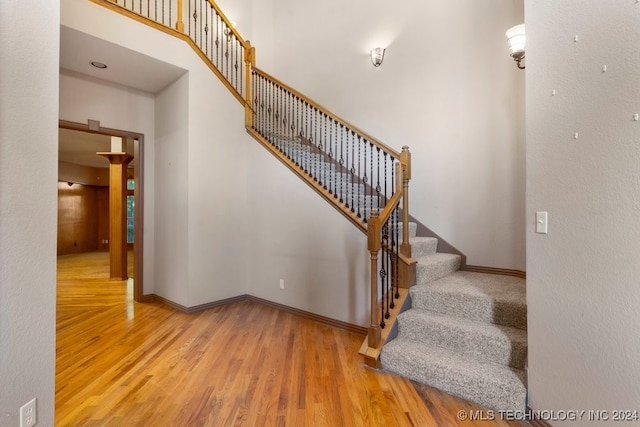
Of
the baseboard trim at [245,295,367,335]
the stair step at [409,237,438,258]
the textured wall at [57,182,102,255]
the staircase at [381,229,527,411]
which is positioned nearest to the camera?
the staircase at [381,229,527,411]

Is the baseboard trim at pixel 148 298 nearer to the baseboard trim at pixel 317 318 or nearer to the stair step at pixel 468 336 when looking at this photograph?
the baseboard trim at pixel 317 318

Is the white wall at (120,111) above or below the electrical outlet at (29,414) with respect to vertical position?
above

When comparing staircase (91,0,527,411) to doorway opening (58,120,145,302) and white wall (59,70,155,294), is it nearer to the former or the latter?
white wall (59,70,155,294)

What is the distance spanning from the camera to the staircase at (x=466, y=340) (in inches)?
79.3

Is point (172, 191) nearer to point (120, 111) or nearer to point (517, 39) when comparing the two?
point (120, 111)

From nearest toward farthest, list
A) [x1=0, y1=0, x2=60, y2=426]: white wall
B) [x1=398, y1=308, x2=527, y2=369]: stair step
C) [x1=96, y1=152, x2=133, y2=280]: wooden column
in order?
[x1=0, y1=0, x2=60, y2=426]: white wall < [x1=398, y1=308, x2=527, y2=369]: stair step < [x1=96, y1=152, x2=133, y2=280]: wooden column

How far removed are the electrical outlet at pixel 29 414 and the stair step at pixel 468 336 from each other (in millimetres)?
2362

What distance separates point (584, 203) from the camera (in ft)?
5.03

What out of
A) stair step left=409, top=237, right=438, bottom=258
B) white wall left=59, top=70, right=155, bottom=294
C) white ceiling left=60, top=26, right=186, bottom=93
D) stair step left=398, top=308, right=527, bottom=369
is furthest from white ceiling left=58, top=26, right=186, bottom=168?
stair step left=398, top=308, right=527, bottom=369

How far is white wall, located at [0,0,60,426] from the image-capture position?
1.24 metres

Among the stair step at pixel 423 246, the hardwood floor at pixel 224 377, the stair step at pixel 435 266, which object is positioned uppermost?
the stair step at pixel 423 246

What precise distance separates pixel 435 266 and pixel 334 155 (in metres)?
2.46

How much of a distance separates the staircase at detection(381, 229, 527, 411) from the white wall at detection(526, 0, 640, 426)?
0.24 metres

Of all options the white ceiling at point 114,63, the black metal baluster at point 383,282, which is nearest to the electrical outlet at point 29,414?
the black metal baluster at point 383,282
